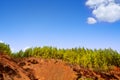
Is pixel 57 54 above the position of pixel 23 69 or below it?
above

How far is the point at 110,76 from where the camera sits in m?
12.9

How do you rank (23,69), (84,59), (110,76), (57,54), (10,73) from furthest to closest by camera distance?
(57,54) < (84,59) < (110,76) < (23,69) < (10,73)

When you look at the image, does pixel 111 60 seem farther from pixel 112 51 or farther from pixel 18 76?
pixel 18 76

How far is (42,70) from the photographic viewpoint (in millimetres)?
11281

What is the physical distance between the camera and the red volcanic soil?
9.86 m

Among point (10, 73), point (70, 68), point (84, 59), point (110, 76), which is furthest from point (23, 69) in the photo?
point (84, 59)

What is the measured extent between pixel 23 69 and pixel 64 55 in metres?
10.4

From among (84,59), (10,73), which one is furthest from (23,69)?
(84,59)

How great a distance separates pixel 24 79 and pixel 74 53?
11661mm

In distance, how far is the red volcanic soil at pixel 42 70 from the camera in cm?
986

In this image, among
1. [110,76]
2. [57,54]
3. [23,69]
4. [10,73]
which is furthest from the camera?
[57,54]

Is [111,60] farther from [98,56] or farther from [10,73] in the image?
[10,73]

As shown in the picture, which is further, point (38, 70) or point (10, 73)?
point (38, 70)

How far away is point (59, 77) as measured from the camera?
11.1 m
